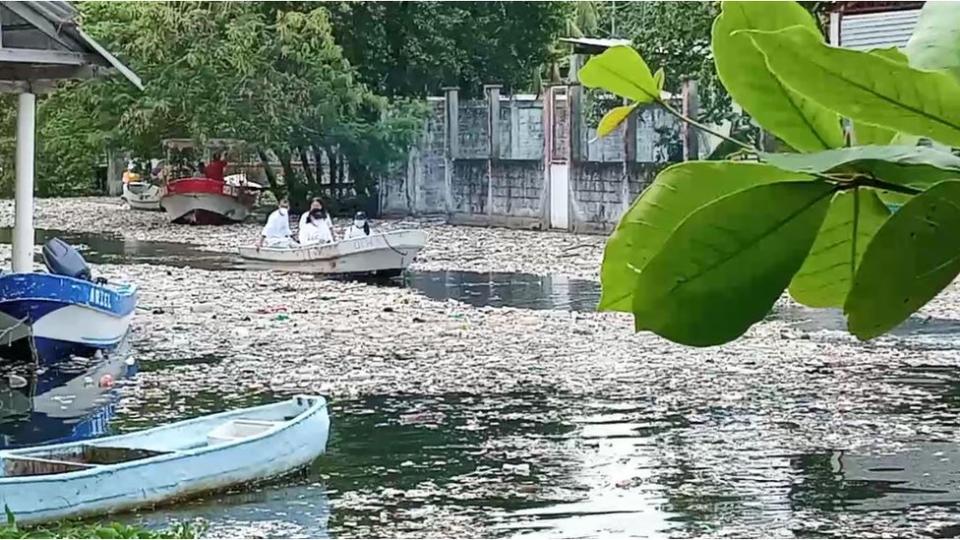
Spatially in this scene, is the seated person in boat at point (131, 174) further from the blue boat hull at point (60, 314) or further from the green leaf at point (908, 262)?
the green leaf at point (908, 262)

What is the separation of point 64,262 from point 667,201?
560 inches

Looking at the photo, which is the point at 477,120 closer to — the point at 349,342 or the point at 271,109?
the point at 271,109

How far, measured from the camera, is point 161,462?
8094 mm

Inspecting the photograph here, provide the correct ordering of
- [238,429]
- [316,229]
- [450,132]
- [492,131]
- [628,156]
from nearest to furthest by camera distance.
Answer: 1. [238,429]
2. [316,229]
3. [628,156]
4. [492,131]
5. [450,132]

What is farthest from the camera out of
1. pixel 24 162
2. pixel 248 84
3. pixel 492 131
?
pixel 492 131

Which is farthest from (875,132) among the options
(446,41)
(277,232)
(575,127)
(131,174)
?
(131,174)

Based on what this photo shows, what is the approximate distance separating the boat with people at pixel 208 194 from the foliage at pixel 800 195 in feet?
101

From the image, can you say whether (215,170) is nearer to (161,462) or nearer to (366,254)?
(366,254)

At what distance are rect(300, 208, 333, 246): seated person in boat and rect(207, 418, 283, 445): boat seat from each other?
501 inches

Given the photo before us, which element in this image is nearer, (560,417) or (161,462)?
(161,462)

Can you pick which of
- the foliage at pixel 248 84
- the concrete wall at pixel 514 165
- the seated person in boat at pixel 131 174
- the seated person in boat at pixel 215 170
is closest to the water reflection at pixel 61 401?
the concrete wall at pixel 514 165

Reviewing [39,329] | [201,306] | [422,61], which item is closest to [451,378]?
[39,329]

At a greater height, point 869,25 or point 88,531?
point 869,25

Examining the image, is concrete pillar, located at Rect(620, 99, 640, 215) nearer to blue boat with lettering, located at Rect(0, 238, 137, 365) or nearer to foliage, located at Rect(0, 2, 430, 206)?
foliage, located at Rect(0, 2, 430, 206)
